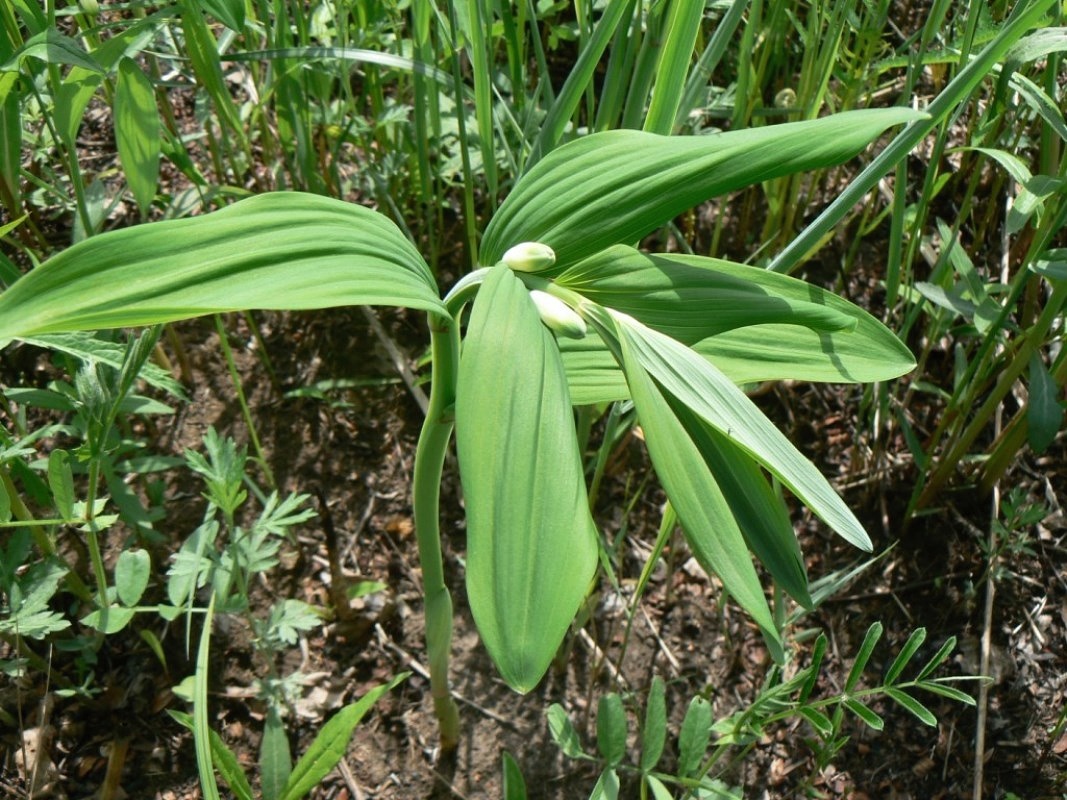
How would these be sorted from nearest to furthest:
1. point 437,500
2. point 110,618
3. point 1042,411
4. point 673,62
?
point 673,62, point 437,500, point 110,618, point 1042,411

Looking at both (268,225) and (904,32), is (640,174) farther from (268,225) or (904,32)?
(904,32)

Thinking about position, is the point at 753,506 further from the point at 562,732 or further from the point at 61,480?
the point at 61,480

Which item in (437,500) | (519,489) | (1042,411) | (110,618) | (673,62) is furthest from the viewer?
(1042,411)

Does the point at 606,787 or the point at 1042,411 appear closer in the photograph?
the point at 606,787

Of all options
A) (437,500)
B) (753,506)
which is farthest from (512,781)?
(753,506)

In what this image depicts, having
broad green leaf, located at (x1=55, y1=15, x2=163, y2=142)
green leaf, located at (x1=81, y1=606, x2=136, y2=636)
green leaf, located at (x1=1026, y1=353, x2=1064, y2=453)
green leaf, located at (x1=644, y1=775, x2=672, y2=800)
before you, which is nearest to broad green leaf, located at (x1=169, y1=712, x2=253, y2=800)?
green leaf, located at (x1=81, y1=606, x2=136, y2=636)

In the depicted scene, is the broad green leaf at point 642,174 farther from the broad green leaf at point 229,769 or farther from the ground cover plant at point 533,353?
the broad green leaf at point 229,769

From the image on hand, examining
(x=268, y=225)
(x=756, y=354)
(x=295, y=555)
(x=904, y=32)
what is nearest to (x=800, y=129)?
(x=756, y=354)

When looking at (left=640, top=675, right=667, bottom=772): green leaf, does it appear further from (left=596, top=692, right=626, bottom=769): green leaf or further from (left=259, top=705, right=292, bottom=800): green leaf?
(left=259, top=705, right=292, bottom=800): green leaf
